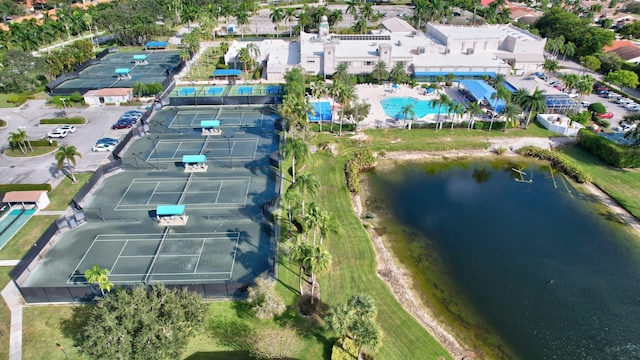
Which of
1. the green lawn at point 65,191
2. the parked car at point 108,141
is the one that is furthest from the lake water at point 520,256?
the parked car at point 108,141

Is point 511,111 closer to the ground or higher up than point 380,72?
closer to the ground

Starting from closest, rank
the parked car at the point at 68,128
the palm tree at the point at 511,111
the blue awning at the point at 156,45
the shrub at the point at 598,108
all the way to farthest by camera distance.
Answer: the palm tree at the point at 511,111 → the parked car at the point at 68,128 → the shrub at the point at 598,108 → the blue awning at the point at 156,45

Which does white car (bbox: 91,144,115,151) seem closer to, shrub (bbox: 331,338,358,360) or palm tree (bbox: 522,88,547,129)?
shrub (bbox: 331,338,358,360)

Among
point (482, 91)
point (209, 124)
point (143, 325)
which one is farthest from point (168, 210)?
point (482, 91)

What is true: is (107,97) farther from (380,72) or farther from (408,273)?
(408,273)

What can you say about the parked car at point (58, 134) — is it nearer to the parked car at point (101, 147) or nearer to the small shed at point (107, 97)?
the parked car at point (101, 147)
